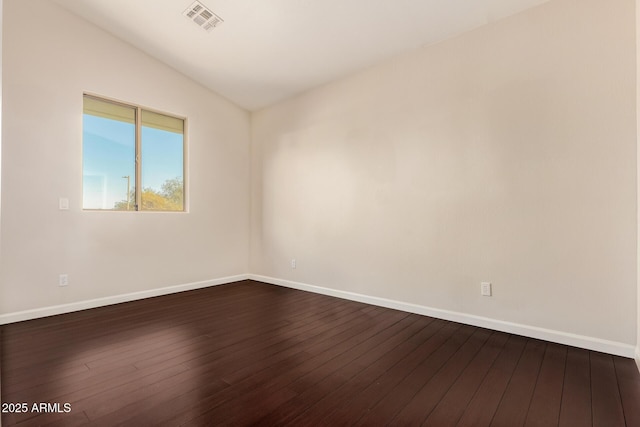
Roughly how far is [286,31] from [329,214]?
2116 mm

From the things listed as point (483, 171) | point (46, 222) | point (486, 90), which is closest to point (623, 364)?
point (483, 171)

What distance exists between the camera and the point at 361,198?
387 cm

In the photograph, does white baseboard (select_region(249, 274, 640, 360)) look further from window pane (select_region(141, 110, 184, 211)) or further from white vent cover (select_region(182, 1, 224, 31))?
white vent cover (select_region(182, 1, 224, 31))

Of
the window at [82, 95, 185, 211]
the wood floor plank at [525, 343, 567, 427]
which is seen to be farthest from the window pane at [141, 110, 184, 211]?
the wood floor plank at [525, 343, 567, 427]

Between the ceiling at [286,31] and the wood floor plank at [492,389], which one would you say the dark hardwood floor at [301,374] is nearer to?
the wood floor plank at [492,389]

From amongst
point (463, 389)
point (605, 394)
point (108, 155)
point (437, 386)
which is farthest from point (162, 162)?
point (605, 394)

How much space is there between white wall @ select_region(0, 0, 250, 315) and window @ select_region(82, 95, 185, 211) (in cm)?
14

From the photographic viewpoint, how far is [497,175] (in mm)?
2922

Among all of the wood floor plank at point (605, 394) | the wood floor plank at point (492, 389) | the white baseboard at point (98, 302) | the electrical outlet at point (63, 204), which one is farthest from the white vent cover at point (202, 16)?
the wood floor plank at point (605, 394)

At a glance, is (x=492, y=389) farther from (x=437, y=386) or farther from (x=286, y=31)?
(x=286, y=31)

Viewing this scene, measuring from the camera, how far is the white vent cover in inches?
125

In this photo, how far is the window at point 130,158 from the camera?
12.2 ft

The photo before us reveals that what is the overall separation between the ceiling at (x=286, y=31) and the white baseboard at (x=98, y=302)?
2.86 meters

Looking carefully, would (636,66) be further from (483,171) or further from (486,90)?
(483,171)
